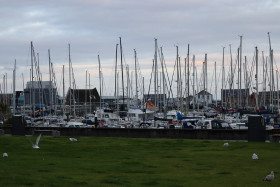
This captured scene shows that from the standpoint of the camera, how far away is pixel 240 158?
27859 millimetres

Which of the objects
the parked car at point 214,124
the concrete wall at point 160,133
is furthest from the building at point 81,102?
the concrete wall at point 160,133

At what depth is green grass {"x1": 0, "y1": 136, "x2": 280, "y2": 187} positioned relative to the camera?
19.8 m

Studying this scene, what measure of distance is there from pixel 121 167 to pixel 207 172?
13.6 feet

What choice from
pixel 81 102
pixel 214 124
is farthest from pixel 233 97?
pixel 81 102

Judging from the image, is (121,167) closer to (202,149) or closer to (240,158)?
(240,158)

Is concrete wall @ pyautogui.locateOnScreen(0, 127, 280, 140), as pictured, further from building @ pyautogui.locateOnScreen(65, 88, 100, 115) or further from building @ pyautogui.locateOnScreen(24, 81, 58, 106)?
building @ pyautogui.locateOnScreen(24, 81, 58, 106)

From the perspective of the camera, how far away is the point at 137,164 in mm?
25453

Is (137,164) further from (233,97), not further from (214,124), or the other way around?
(233,97)

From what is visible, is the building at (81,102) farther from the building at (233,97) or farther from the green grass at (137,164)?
the green grass at (137,164)

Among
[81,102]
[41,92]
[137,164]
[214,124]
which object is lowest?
[137,164]

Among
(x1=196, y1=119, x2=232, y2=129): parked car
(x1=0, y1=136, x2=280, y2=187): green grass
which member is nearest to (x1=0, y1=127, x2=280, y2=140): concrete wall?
(x1=0, y1=136, x2=280, y2=187): green grass

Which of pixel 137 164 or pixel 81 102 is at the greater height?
pixel 81 102

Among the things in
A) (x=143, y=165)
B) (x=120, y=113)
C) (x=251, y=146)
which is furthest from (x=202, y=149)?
(x=120, y=113)

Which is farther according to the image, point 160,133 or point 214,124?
point 214,124
